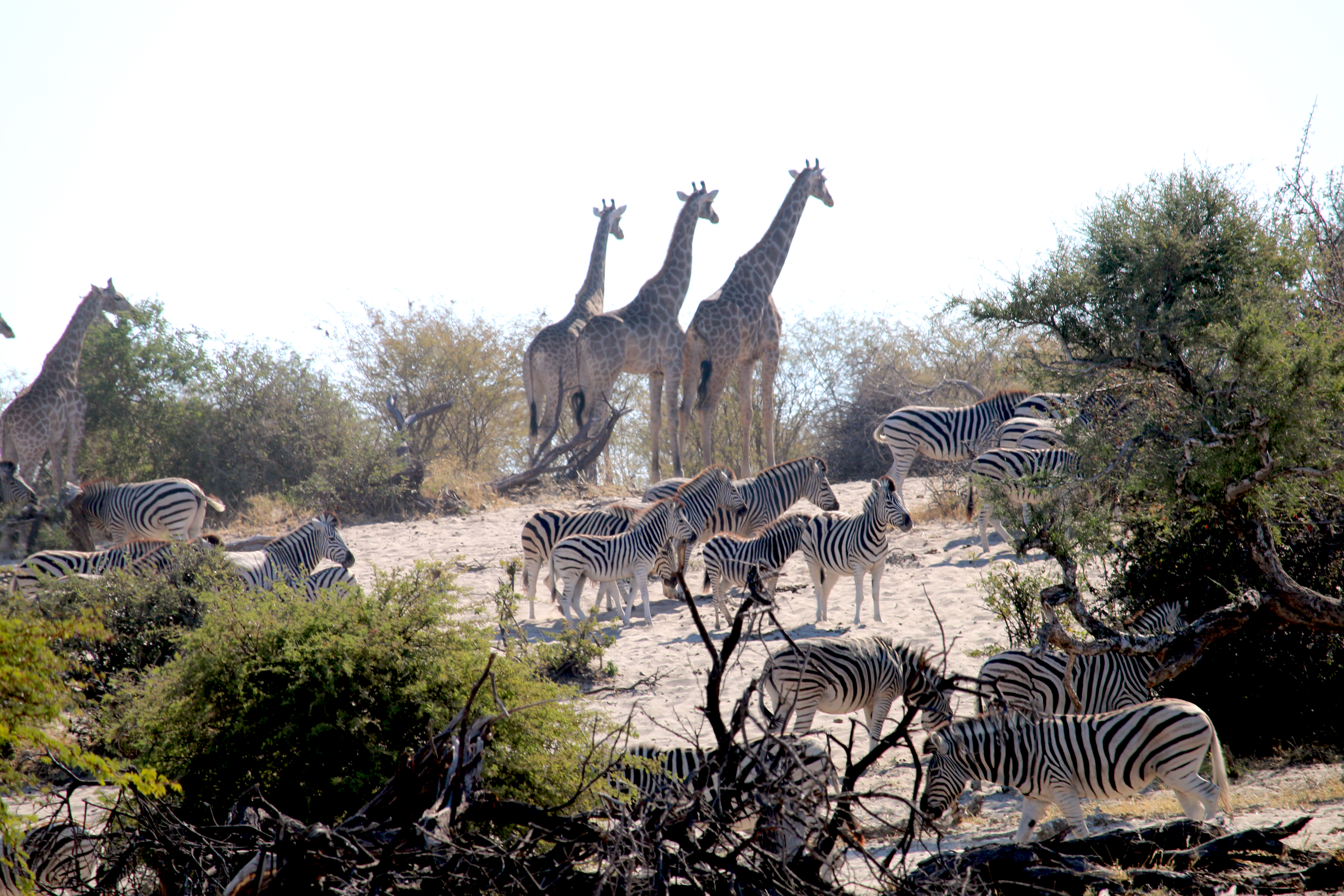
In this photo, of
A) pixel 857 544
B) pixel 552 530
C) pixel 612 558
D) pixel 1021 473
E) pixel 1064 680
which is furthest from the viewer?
pixel 552 530

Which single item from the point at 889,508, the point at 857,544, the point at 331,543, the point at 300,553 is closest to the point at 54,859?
the point at 300,553

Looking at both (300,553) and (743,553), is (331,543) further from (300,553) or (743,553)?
(743,553)

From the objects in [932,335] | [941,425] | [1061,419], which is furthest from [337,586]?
[932,335]

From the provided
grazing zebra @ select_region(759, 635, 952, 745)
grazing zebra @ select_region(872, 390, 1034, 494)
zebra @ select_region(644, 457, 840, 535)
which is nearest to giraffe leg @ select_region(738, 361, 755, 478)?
grazing zebra @ select_region(872, 390, 1034, 494)

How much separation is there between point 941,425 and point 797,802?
37.5ft

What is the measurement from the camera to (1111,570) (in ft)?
32.5

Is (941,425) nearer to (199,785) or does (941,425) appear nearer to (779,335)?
(779,335)

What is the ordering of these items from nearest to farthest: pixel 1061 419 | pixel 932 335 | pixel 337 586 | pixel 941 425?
pixel 337 586
pixel 1061 419
pixel 941 425
pixel 932 335

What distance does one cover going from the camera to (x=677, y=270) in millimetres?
19266

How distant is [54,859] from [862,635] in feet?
21.0

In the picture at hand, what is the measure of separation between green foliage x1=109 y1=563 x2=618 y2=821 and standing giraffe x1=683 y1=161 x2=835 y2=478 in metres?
12.3

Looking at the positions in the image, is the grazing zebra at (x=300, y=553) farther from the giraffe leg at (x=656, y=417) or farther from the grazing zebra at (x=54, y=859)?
the giraffe leg at (x=656, y=417)

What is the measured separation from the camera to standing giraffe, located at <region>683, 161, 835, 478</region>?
18.0 meters

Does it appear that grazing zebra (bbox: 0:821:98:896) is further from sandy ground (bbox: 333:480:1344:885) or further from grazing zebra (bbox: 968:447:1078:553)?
grazing zebra (bbox: 968:447:1078:553)
